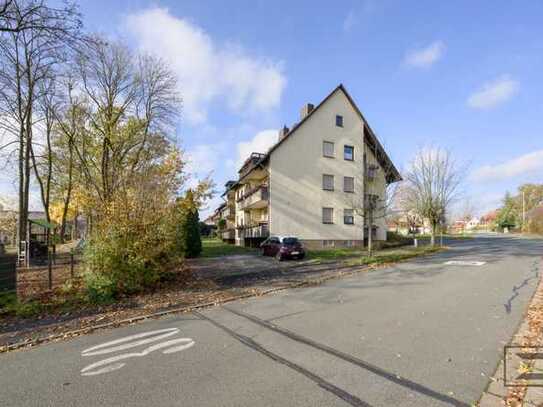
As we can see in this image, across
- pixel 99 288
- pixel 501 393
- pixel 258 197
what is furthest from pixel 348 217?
pixel 501 393

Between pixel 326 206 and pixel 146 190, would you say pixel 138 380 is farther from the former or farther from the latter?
pixel 326 206

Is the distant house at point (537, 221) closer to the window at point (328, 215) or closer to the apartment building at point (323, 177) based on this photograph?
the apartment building at point (323, 177)

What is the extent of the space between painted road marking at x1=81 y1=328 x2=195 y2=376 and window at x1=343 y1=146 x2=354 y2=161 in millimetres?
25504

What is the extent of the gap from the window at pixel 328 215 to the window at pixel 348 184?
8.38 ft

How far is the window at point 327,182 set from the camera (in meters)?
28.1

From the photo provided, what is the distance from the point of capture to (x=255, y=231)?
1209 inches

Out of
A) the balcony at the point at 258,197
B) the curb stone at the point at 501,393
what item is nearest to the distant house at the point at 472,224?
the balcony at the point at 258,197

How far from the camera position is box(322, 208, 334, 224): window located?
28.0 meters

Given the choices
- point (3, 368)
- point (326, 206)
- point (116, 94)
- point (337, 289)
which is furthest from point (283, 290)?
point (116, 94)

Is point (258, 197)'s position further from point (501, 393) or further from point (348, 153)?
point (501, 393)

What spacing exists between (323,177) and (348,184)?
2.90 metres

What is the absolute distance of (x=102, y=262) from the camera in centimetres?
938

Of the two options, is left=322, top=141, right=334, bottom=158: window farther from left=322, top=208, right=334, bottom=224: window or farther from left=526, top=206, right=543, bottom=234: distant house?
left=526, top=206, right=543, bottom=234: distant house

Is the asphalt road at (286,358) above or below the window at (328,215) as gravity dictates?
below
